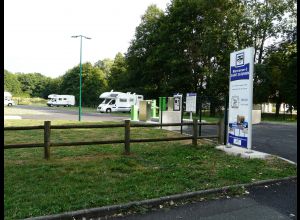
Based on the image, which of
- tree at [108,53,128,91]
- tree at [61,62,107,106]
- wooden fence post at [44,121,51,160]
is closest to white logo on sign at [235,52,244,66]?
wooden fence post at [44,121,51,160]

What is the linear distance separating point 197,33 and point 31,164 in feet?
122

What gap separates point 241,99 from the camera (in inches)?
384

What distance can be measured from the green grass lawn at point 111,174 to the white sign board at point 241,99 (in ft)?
2.15

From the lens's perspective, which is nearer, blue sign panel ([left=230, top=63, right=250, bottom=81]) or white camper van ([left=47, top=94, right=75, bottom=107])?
blue sign panel ([left=230, top=63, right=250, bottom=81])

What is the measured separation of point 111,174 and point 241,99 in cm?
446

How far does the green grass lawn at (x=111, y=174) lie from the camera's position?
5496 millimetres

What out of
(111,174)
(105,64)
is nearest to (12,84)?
(105,64)

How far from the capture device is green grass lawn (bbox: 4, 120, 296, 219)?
18.0 ft

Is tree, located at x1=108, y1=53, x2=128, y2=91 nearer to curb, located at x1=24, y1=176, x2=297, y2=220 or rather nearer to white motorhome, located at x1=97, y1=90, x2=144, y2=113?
white motorhome, located at x1=97, y1=90, x2=144, y2=113

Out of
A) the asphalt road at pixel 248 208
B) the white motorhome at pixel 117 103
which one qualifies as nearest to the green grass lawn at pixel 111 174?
the asphalt road at pixel 248 208

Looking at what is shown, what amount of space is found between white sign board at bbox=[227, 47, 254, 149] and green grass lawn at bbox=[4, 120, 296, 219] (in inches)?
25.8

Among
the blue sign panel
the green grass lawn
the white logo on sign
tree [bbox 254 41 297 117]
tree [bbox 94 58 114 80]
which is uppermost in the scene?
tree [bbox 94 58 114 80]

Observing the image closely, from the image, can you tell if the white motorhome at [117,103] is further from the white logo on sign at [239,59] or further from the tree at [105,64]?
the tree at [105,64]

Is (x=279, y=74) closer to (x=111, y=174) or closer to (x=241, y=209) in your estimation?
(x=111, y=174)
